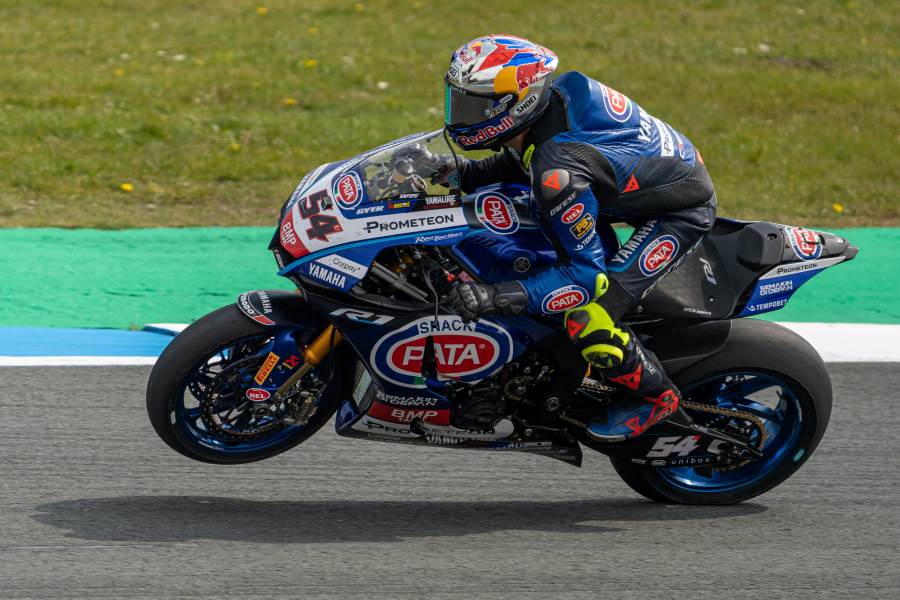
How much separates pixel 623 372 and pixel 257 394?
1362 mm

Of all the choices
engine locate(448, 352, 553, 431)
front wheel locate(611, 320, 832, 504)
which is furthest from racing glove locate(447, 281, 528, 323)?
front wheel locate(611, 320, 832, 504)

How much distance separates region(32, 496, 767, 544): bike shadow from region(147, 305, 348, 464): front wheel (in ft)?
0.78

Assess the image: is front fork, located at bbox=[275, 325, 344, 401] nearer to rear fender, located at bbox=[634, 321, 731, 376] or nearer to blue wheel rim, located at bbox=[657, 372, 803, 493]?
rear fender, located at bbox=[634, 321, 731, 376]

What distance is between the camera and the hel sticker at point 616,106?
4539 mm

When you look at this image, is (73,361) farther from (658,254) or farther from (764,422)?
(764,422)

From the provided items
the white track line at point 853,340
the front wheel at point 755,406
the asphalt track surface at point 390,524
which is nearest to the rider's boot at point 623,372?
the front wheel at point 755,406

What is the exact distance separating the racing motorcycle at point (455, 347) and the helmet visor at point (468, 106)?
198mm

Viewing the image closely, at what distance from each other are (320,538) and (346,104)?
25.3ft

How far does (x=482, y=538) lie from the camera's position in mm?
4652

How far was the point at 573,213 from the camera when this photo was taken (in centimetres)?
427

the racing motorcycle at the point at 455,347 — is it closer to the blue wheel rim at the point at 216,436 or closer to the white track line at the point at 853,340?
the blue wheel rim at the point at 216,436

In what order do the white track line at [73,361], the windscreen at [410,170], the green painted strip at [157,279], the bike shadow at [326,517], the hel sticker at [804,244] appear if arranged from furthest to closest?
the green painted strip at [157,279]
the white track line at [73,361]
the hel sticker at [804,244]
the bike shadow at [326,517]
the windscreen at [410,170]

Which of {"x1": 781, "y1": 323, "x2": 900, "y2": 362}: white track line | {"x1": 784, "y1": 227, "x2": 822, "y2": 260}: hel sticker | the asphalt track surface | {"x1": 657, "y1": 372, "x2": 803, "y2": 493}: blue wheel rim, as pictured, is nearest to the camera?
the asphalt track surface

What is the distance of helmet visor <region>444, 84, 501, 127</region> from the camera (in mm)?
4344
